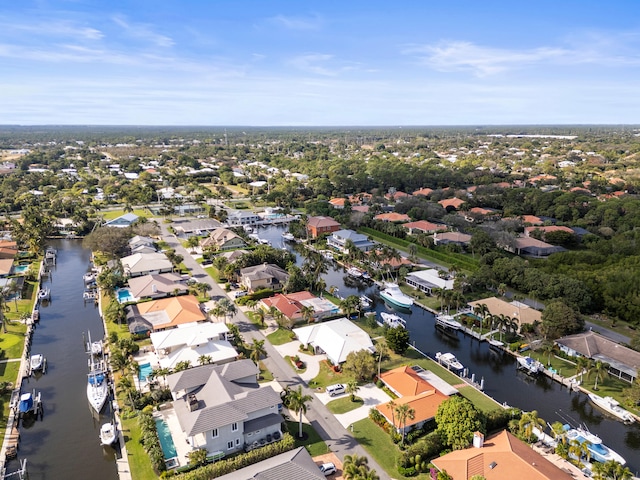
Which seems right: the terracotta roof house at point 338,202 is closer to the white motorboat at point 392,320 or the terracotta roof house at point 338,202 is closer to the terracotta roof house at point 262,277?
the terracotta roof house at point 262,277

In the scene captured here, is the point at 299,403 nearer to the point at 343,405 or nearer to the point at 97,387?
the point at 343,405

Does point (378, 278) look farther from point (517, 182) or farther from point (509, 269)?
point (517, 182)

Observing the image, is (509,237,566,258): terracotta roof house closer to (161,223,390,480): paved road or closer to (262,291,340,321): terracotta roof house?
(262,291,340,321): terracotta roof house

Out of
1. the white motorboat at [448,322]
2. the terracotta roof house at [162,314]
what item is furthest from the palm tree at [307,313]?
the white motorboat at [448,322]

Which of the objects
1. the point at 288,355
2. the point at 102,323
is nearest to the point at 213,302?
the point at 102,323

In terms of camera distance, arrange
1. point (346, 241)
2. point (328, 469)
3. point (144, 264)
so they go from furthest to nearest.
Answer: point (346, 241) < point (144, 264) < point (328, 469)

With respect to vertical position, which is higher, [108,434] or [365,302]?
[365,302]

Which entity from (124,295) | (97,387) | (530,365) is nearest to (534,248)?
(530,365)

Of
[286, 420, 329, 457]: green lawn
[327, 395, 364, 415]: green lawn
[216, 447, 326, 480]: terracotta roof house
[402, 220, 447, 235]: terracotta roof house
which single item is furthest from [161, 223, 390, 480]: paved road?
[402, 220, 447, 235]: terracotta roof house
